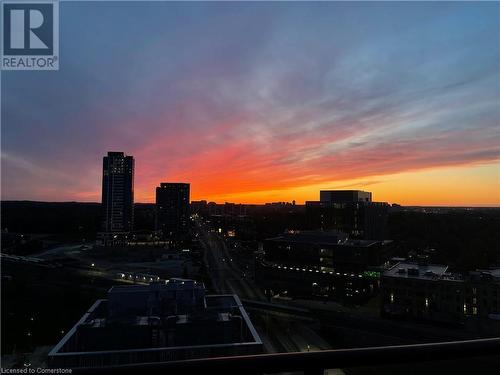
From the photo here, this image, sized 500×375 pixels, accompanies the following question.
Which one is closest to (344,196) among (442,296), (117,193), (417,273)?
(417,273)

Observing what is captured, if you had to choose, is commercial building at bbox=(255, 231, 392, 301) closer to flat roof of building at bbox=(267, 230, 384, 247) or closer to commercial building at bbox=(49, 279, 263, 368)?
flat roof of building at bbox=(267, 230, 384, 247)

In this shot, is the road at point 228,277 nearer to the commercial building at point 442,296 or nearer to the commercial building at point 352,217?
the commercial building at point 442,296

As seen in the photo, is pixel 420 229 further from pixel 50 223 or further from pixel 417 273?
pixel 50 223

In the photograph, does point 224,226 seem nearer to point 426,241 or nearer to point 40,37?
point 426,241

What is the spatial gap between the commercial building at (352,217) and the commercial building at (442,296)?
9.10m

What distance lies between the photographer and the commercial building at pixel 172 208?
3284 centimetres

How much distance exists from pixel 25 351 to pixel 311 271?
863 centimetres

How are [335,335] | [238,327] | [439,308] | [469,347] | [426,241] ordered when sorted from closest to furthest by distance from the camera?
[469,347], [238,327], [335,335], [439,308], [426,241]

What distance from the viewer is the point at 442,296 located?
9.16 metres

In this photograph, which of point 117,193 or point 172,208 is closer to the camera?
point 117,193

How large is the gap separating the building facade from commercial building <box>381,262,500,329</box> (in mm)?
25200

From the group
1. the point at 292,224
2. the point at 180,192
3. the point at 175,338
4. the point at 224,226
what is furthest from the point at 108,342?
the point at 224,226

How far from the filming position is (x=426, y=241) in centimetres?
1933

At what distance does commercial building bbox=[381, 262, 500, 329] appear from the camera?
Result: 28.3 feet
